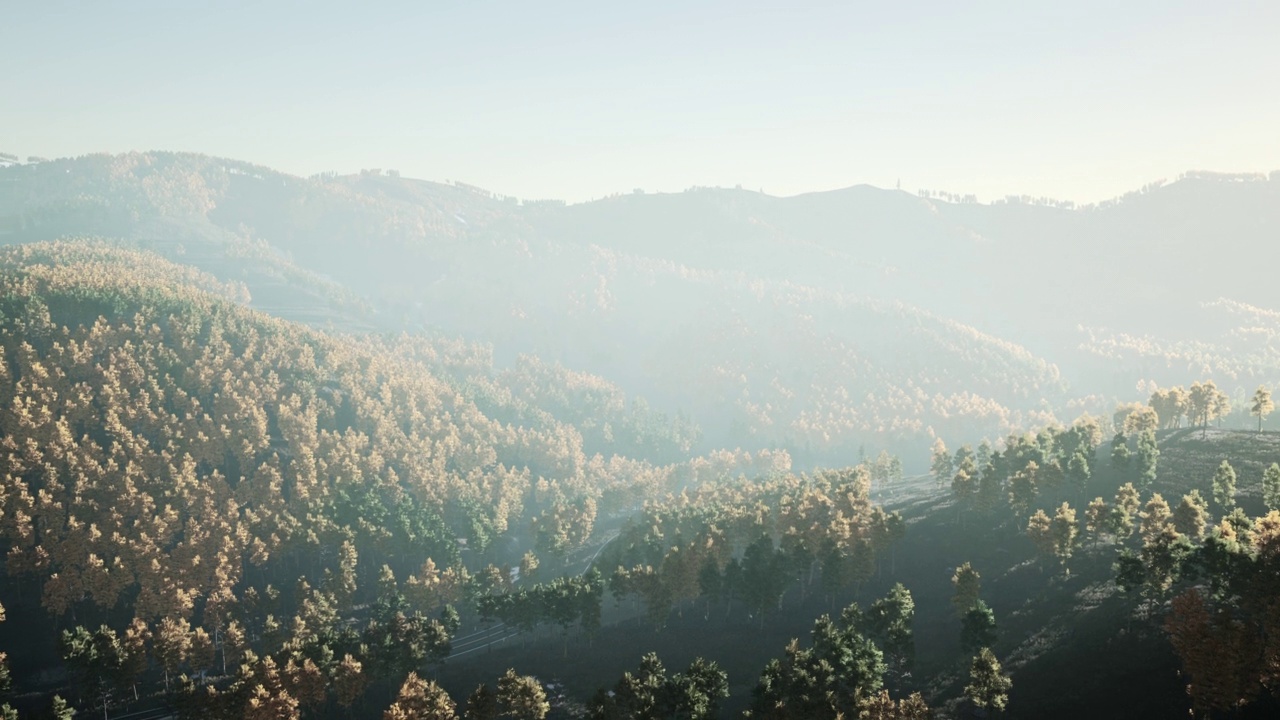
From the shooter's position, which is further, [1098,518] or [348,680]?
[1098,518]

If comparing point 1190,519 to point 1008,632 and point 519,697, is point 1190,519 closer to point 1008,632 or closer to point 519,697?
point 1008,632

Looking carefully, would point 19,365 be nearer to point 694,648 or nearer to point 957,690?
point 694,648

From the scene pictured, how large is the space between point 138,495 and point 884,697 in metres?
154

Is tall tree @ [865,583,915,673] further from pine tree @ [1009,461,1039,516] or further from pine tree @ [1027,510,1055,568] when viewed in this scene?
pine tree @ [1009,461,1039,516]

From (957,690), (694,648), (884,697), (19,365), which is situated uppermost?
(19,365)

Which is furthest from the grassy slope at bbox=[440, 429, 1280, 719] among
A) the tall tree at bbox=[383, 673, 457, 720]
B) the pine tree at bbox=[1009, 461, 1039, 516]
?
the tall tree at bbox=[383, 673, 457, 720]

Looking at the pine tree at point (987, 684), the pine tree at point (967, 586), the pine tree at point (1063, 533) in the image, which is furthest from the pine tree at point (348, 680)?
the pine tree at point (1063, 533)

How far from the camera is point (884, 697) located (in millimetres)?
74875

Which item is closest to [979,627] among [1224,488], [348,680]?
[1224,488]

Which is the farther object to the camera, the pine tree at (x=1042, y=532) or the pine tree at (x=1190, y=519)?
the pine tree at (x=1042, y=532)

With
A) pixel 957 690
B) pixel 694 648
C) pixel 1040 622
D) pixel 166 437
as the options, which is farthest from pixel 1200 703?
pixel 166 437

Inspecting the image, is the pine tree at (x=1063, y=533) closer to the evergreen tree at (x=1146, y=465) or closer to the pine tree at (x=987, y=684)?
the evergreen tree at (x=1146, y=465)

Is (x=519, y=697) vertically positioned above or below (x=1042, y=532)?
below

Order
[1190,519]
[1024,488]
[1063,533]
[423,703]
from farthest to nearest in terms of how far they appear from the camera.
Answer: [1024,488] → [1063,533] → [1190,519] → [423,703]
